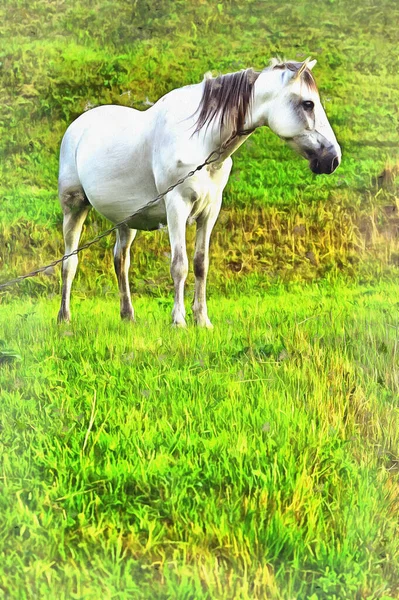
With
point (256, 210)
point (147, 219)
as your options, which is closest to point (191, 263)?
point (147, 219)

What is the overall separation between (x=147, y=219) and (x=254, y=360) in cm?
144

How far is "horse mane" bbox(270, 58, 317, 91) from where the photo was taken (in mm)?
3857

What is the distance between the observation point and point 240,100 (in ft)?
13.5

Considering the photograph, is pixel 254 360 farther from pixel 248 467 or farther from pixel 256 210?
pixel 256 210

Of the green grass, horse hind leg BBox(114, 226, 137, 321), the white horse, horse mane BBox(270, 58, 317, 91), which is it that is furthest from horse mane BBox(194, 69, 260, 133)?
the green grass

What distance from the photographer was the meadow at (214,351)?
256 centimetres

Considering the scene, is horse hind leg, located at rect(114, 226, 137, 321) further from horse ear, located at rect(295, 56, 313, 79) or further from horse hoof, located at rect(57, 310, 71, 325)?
horse ear, located at rect(295, 56, 313, 79)

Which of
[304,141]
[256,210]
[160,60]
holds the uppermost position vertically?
[160,60]

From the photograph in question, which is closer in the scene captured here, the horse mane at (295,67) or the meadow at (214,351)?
the meadow at (214,351)

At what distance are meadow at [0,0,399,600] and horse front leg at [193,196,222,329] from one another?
61 mm

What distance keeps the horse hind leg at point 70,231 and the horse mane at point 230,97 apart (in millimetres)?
875

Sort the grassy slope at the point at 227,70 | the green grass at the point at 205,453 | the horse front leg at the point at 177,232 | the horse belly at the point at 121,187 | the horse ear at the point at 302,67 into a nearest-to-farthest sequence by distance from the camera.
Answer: the green grass at the point at 205,453 → the horse ear at the point at 302,67 → the grassy slope at the point at 227,70 → the horse front leg at the point at 177,232 → the horse belly at the point at 121,187

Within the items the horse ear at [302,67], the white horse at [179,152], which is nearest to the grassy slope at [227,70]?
the white horse at [179,152]

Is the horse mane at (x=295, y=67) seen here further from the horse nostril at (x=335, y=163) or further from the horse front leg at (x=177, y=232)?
the horse front leg at (x=177, y=232)
